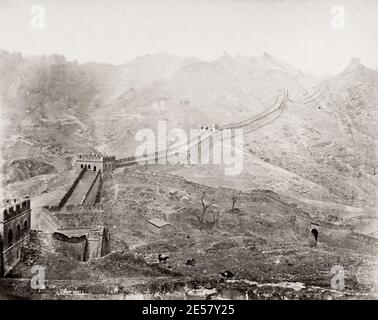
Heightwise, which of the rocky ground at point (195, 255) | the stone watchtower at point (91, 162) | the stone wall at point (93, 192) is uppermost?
the stone watchtower at point (91, 162)

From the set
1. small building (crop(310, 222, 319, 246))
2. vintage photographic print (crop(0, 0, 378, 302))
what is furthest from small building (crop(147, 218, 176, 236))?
small building (crop(310, 222, 319, 246))

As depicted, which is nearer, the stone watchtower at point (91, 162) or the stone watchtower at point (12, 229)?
the stone watchtower at point (12, 229)

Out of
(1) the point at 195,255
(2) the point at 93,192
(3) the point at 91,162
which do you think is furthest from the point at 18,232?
(1) the point at 195,255

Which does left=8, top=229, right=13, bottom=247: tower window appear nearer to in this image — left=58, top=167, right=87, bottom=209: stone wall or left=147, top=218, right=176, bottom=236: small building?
left=58, top=167, right=87, bottom=209: stone wall

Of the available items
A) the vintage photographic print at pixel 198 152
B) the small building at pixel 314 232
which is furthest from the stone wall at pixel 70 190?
the small building at pixel 314 232

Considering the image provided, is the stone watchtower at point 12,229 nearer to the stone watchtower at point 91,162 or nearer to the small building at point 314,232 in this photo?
the stone watchtower at point 91,162

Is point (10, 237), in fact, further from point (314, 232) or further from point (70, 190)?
point (314, 232)

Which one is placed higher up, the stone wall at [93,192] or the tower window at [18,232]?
the stone wall at [93,192]

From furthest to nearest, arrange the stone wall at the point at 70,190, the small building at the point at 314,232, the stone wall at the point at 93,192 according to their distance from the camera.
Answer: the small building at the point at 314,232 → the stone wall at the point at 93,192 → the stone wall at the point at 70,190
